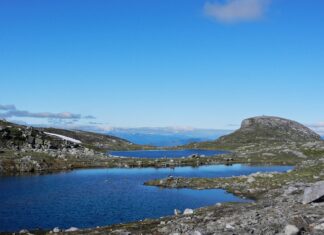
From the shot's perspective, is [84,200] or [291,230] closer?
[291,230]

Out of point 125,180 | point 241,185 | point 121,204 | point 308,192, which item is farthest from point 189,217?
point 125,180

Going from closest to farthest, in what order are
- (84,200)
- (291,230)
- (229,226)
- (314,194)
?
(291,230) → (229,226) → (314,194) → (84,200)

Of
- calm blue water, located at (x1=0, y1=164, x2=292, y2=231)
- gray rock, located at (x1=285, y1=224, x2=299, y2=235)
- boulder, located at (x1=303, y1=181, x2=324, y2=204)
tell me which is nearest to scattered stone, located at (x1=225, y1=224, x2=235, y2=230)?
gray rock, located at (x1=285, y1=224, x2=299, y2=235)

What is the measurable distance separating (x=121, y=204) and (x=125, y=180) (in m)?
34.3

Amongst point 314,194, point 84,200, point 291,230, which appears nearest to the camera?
point 291,230

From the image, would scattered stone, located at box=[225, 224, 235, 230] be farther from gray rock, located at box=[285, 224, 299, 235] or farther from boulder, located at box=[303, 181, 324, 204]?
boulder, located at box=[303, 181, 324, 204]

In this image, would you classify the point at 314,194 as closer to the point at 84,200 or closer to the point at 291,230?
the point at 291,230

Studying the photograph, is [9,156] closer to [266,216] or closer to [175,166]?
[175,166]

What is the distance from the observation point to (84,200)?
74188mm

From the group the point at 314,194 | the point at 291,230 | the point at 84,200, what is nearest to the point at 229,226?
the point at 291,230

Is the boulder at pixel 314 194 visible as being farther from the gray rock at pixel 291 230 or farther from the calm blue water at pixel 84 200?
the calm blue water at pixel 84 200

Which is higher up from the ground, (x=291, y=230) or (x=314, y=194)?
(x=314, y=194)

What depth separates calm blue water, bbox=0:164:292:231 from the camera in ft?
192

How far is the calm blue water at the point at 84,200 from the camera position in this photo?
5859cm
